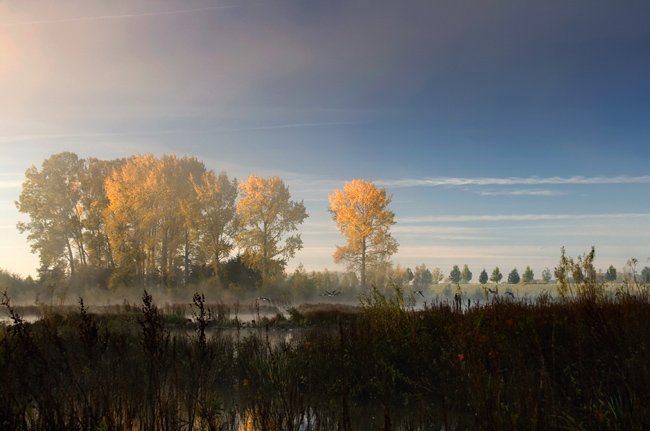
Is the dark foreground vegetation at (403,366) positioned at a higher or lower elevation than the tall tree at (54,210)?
lower

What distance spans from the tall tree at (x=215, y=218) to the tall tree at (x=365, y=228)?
7.99 metres

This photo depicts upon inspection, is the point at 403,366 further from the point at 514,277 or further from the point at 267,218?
the point at 514,277

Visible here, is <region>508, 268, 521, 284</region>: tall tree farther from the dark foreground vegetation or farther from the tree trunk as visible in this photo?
the dark foreground vegetation

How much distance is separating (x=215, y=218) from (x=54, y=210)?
48.2 feet

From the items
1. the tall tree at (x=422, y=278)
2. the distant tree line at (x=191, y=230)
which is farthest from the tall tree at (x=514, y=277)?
the distant tree line at (x=191, y=230)

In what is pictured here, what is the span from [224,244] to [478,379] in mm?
33044

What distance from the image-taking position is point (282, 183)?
37.2 meters

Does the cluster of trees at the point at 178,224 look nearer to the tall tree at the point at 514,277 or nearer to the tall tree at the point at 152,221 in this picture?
the tall tree at the point at 152,221

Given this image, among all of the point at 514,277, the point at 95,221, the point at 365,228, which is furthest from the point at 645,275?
the point at 514,277

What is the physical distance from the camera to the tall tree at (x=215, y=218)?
3559cm

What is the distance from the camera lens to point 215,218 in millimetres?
35719

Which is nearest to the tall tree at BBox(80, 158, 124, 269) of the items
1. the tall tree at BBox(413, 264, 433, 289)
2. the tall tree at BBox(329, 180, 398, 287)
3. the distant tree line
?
the distant tree line

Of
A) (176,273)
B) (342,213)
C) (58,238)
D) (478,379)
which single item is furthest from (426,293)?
(478,379)

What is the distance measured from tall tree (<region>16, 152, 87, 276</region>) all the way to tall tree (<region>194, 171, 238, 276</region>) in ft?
37.0
